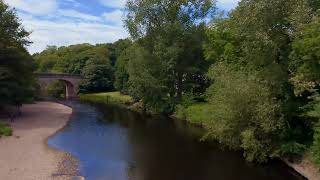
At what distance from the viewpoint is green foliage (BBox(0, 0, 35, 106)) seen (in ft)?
158

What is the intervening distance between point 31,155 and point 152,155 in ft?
29.4

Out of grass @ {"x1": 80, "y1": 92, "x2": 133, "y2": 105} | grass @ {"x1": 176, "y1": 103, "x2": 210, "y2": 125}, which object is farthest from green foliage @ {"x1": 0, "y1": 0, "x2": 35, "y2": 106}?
grass @ {"x1": 80, "y1": 92, "x2": 133, "y2": 105}

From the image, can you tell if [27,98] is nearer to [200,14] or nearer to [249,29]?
[200,14]

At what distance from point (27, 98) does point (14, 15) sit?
10268 millimetres

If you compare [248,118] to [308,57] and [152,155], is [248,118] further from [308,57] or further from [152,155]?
[152,155]

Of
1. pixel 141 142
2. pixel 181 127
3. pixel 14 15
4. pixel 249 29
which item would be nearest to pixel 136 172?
pixel 141 142

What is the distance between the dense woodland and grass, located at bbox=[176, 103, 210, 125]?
18 cm

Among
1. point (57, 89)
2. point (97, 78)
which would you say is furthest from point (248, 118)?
point (57, 89)

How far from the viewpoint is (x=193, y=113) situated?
53.1 metres

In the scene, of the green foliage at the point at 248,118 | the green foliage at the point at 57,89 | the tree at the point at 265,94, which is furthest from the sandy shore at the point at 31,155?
the green foliage at the point at 57,89

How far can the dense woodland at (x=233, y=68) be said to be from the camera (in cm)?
2689

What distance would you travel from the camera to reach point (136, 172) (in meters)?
27.5

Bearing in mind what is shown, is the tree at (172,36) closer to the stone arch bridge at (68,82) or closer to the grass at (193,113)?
the grass at (193,113)

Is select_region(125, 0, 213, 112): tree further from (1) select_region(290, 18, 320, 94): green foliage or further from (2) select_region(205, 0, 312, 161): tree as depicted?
(1) select_region(290, 18, 320, 94): green foliage
